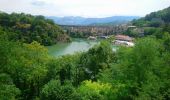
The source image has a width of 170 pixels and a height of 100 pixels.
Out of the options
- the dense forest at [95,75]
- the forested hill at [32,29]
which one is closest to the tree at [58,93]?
the dense forest at [95,75]

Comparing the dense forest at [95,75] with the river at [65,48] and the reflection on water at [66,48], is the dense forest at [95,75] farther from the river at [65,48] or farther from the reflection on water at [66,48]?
the reflection on water at [66,48]

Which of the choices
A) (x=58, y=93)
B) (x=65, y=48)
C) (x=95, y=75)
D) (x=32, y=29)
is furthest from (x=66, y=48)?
(x=58, y=93)

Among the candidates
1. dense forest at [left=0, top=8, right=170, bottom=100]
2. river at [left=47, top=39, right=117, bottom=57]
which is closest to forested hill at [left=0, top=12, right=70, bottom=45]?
river at [left=47, top=39, right=117, bottom=57]

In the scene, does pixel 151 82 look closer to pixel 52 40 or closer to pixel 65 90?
pixel 65 90

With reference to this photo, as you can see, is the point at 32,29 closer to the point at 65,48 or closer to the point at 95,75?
the point at 65,48

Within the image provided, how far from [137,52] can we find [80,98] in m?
4.40

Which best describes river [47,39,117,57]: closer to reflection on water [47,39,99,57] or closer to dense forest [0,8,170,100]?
reflection on water [47,39,99,57]

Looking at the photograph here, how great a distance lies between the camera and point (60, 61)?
25203mm

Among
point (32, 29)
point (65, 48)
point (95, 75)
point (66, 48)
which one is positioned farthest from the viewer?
point (32, 29)

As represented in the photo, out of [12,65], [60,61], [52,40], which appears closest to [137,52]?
[60,61]

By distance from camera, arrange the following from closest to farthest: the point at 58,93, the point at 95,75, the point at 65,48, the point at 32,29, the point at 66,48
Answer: the point at 58,93, the point at 95,75, the point at 65,48, the point at 66,48, the point at 32,29

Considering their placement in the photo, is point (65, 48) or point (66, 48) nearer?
point (65, 48)

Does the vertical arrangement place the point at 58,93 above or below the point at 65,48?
above

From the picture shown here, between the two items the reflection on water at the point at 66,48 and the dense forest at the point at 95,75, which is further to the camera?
the reflection on water at the point at 66,48
